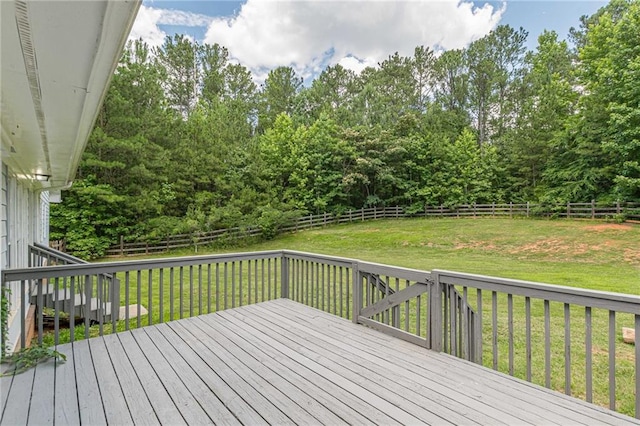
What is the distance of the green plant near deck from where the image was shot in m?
2.69

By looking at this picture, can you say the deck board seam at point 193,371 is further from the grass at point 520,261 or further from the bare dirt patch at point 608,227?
the bare dirt patch at point 608,227

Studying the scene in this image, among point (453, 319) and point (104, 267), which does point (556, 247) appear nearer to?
point (453, 319)

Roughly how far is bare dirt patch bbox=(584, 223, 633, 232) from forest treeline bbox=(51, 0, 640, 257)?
2197 millimetres

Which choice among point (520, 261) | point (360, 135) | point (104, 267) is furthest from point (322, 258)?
point (360, 135)

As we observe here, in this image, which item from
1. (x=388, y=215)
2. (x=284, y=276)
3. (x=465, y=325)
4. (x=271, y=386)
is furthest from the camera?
(x=388, y=215)

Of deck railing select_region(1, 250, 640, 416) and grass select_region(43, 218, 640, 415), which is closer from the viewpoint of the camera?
deck railing select_region(1, 250, 640, 416)

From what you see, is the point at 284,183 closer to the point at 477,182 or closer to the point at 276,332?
the point at 477,182

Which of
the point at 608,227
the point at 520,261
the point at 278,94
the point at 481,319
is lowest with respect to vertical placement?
the point at 520,261

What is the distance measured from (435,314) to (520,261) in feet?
33.5

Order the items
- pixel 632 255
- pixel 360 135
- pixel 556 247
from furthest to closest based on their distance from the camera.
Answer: pixel 360 135, pixel 556 247, pixel 632 255

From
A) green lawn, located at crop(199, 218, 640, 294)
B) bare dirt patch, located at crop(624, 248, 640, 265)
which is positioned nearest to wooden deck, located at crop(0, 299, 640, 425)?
green lawn, located at crop(199, 218, 640, 294)

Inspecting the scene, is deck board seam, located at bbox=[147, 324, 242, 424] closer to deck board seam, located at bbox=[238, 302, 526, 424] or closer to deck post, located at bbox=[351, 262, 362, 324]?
deck board seam, located at bbox=[238, 302, 526, 424]

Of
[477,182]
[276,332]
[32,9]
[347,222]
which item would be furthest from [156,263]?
[477,182]

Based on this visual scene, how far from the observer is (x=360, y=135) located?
2183 cm
